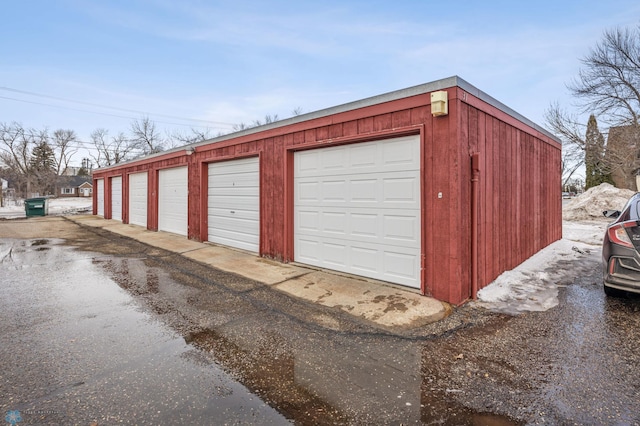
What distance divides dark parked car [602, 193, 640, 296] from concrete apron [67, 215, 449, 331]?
6.63 ft

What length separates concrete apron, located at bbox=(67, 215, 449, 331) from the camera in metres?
3.74

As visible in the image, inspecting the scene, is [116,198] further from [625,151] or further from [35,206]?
[625,151]

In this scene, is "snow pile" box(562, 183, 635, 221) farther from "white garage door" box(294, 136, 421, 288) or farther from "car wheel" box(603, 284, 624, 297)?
"white garage door" box(294, 136, 421, 288)

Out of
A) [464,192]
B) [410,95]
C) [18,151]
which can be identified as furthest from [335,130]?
[18,151]

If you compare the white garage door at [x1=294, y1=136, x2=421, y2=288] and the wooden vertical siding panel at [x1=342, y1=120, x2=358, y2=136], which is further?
the wooden vertical siding panel at [x1=342, y1=120, x2=358, y2=136]

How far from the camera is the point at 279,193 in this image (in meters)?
6.54

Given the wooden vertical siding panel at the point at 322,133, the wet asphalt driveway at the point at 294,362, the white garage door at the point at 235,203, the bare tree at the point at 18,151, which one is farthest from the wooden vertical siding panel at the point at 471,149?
the bare tree at the point at 18,151

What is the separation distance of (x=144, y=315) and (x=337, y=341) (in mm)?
2402

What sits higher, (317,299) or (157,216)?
(157,216)

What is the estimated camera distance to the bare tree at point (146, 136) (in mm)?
38031

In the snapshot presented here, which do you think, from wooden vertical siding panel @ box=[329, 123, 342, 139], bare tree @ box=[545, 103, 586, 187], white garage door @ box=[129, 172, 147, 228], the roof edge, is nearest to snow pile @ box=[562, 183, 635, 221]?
bare tree @ box=[545, 103, 586, 187]

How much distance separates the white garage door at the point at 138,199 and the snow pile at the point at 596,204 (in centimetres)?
1941

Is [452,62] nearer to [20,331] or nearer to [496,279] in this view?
[496,279]

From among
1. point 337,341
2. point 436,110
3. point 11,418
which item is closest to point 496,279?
point 436,110
